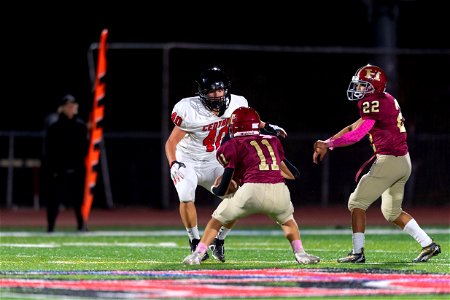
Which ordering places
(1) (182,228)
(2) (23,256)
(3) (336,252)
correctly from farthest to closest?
(1) (182,228) → (3) (336,252) → (2) (23,256)

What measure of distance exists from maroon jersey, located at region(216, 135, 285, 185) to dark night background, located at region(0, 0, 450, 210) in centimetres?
1031

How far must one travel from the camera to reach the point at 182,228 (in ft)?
61.0

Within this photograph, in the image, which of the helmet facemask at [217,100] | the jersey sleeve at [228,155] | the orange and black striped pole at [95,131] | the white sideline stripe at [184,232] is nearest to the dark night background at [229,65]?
the orange and black striped pole at [95,131]

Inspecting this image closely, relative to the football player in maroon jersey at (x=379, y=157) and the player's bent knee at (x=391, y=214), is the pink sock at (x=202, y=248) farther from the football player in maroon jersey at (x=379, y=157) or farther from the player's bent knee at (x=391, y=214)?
the player's bent knee at (x=391, y=214)

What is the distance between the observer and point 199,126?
11922mm

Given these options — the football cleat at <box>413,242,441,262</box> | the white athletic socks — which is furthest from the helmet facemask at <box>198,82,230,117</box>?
the football cleat at <box>413,242,441,262</box>

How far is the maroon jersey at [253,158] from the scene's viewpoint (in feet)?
34.3

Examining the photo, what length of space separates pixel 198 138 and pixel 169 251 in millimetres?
1769

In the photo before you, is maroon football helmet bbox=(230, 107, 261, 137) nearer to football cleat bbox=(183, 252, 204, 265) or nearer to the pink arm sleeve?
the pink arm sleeve

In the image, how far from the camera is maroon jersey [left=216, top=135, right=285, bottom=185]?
412 inches

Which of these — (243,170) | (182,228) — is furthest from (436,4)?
(243,170)

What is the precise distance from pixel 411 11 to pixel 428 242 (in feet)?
60.4

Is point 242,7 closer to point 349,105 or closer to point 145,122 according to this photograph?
point 145,122

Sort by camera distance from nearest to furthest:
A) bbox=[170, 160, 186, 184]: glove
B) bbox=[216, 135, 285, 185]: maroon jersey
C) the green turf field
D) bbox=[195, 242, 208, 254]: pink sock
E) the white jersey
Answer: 1. the green turf field
2. bbox=[216, 135, 285, 185]: maroon jersey
3. bbox=[195, 242, 208, 254]: pink sock
4. bbox=[170, 160, 186, 184]: glove
5. the white jersey
